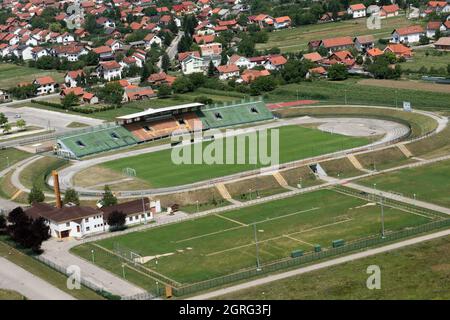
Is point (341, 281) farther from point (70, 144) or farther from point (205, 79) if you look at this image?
point (205, 79)

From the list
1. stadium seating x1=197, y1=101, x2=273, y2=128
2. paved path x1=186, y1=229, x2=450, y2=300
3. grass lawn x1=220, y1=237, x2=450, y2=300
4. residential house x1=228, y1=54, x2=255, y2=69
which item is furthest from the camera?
residential house x1=228, y1=54, x2=255, y2=69

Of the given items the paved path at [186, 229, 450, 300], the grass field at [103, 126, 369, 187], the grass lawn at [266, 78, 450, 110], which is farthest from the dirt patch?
the paved path at [186, 229, 450, 300]

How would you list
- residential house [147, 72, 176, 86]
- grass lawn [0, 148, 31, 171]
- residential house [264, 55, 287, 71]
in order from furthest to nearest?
1. residential house [264, 55, 287, 71]
2. residential house [147, 72, 176, 86]
3. grass lawn [0, 148, 31, 171]

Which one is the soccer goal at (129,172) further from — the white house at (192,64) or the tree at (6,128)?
the white house at (192,64)

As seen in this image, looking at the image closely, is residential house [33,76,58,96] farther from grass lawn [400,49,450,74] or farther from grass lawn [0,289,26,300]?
grass lawn [0,289,26,300]
